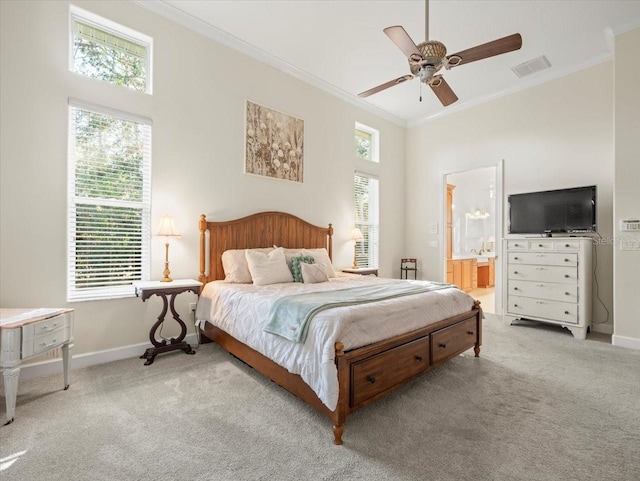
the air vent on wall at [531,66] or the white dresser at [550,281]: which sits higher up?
the air vent on wall at [531,66]

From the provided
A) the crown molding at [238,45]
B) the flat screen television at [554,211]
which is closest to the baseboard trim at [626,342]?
the flat screen television at [554,211]

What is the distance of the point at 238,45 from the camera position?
3.83m

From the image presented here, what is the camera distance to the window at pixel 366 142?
5.59 meters

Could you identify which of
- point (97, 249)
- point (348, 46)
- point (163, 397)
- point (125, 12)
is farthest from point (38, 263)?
point (348, 46)

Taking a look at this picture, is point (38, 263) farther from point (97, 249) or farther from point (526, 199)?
point (526, 199)

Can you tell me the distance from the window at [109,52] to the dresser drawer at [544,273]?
16.5ft

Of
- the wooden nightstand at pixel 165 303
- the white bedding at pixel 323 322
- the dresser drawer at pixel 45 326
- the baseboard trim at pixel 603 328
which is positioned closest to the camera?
the white bedding at pixel 323 322

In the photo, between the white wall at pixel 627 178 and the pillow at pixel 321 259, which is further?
the pillow at pixel 321 259

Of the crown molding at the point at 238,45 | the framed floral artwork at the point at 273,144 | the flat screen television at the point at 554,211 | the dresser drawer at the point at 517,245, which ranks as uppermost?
the crown molding at the point at 238,45

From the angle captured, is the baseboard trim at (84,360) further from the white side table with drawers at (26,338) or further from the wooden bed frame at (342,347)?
the wooden bed frame at (342,347)

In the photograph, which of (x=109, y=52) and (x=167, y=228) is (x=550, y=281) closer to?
(x=167, y=228)

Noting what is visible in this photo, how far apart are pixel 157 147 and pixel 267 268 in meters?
1.71

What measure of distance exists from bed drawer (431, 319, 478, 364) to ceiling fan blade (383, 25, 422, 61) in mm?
2186

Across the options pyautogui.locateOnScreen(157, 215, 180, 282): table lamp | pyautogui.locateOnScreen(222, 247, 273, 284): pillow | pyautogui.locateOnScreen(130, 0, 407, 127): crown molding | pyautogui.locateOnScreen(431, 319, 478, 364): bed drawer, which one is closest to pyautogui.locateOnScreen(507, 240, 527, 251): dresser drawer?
pyautogui.locateOnScreen(431, 319, 478, 364): bed drawer
